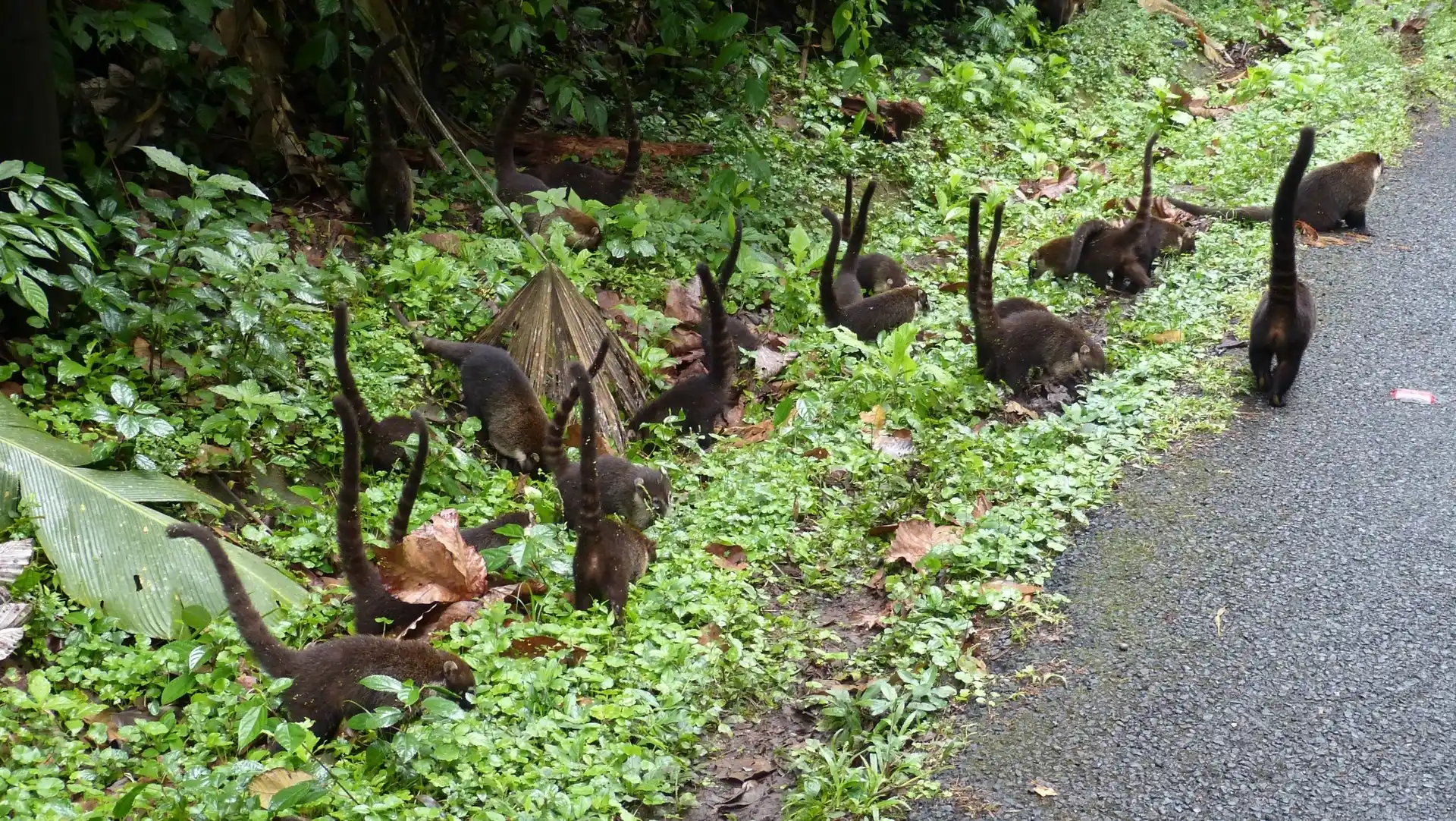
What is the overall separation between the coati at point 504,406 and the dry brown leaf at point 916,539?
188cm

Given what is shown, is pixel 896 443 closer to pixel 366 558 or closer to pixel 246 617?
pixel 366 558

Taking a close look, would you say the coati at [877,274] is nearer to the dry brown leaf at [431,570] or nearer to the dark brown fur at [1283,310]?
the dark brown fur at [1283,310]

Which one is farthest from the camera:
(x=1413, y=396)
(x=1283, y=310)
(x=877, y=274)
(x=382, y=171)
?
(x=877, y=274)

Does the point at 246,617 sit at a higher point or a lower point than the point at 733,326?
lower

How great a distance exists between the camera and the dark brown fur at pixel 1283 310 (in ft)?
16.0

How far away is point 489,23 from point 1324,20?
8.67m

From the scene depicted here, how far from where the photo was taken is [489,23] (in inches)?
296

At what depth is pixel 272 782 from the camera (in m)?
3.17

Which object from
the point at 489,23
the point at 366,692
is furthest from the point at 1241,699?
the point at 489,23

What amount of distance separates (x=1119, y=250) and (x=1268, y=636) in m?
3.36

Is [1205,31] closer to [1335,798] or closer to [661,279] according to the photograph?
[661,279]

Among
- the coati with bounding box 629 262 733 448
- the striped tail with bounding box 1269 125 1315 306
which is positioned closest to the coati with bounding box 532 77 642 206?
the coati with bounding box 629 262 733 448

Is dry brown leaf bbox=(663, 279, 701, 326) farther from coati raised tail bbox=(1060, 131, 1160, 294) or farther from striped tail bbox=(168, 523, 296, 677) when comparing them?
striped tail bbox=(168, 523, 296, 677)

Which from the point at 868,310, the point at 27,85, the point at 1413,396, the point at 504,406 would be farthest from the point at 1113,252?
the point at 27,85
